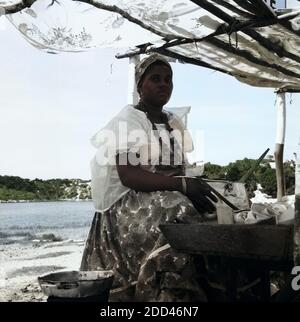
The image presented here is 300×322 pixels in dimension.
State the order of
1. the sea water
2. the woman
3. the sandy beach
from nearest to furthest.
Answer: the woman → the sandy beach → the sea water

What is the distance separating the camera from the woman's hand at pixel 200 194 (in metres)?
2.29

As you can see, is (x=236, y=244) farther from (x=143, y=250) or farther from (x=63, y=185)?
(x=63, y=185)

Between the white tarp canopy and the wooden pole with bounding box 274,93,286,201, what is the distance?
0.61 meters

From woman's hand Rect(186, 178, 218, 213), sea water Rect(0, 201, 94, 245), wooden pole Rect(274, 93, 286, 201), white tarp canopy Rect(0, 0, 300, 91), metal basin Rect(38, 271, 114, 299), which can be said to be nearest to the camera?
metal basin Rect(38, 271, 114, 299)

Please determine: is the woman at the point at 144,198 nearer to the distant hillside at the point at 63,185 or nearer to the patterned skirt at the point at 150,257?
the patterned skirt at the point at 150,257

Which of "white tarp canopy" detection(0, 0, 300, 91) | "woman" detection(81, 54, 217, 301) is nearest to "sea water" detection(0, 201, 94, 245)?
"white tarp canopy" detection(0, 0, 300, 91)

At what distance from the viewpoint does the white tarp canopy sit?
2947 mm

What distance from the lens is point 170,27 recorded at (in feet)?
11.4

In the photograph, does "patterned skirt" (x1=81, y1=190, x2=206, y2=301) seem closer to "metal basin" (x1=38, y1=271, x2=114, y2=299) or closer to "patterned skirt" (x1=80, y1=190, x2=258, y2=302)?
"patterned skirt" (x1=80, y1=190, x2=258, y2=302)

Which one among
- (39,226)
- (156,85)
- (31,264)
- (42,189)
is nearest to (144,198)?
(156,85)

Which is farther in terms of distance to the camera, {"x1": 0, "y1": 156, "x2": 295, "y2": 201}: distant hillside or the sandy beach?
the sandy beach

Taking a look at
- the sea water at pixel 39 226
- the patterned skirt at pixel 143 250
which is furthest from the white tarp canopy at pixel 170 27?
the sea water at pixel 39 226

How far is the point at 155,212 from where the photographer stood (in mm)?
2334

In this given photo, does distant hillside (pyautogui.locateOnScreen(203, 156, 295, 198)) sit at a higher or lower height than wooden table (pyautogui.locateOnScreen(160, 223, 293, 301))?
higher
